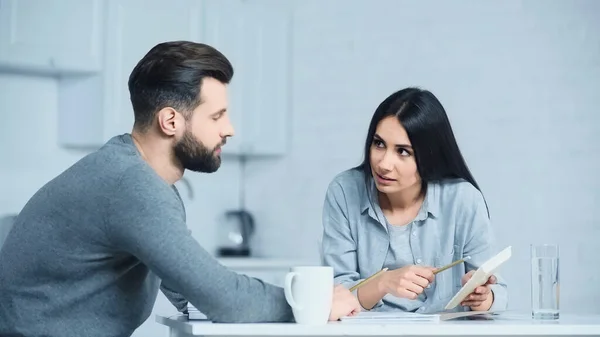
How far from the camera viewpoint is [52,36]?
166 inches

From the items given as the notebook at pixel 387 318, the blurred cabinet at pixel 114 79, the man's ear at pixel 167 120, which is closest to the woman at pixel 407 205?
the notebook at pixel 387 318

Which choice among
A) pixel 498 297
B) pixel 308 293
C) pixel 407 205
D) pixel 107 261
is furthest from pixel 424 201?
pixel 107 261

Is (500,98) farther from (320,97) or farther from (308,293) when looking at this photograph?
(308,293)

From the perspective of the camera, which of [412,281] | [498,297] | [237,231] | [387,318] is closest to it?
[387,318]

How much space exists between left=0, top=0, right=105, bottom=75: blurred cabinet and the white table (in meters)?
2.66

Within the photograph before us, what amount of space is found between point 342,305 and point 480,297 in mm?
547

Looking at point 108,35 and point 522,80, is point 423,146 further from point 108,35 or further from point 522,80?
point 108,35

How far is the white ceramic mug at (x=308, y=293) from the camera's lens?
5.60ft

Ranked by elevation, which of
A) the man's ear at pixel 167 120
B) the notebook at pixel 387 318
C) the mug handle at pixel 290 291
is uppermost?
the man's ear at pixel 167 120

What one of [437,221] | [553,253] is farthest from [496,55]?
[553,253]

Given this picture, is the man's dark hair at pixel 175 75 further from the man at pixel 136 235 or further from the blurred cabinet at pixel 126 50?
the blurred cabinet at pixel 126 50

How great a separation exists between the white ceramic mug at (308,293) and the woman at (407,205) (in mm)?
737

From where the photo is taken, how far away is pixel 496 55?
13.2ft

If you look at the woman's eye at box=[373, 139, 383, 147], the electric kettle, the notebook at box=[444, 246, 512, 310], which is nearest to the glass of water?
the notebook at box=[444, 246, 512, 310]
